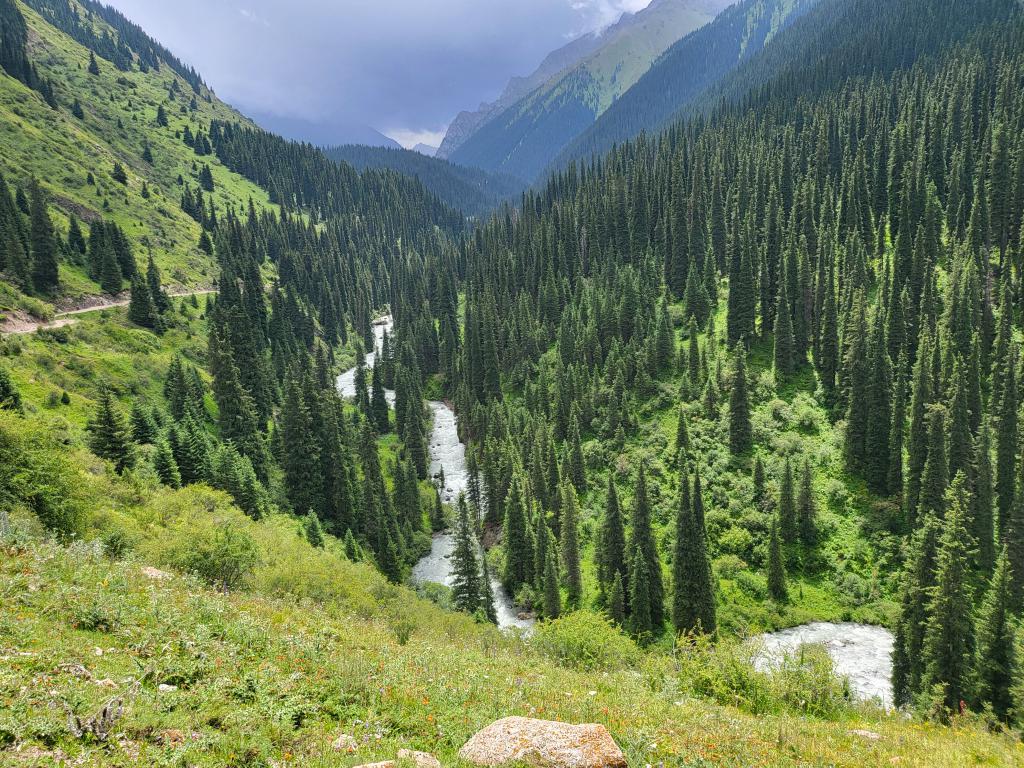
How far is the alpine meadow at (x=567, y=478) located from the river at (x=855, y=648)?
511mm

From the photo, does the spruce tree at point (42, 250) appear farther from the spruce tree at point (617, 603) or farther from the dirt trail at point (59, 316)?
the spruce tree at point (617, 603)

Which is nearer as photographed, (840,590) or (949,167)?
(840,590)

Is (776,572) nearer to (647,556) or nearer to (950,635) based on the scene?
(647,556)

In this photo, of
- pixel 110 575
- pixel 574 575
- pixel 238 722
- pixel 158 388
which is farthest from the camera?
pixel 158 388

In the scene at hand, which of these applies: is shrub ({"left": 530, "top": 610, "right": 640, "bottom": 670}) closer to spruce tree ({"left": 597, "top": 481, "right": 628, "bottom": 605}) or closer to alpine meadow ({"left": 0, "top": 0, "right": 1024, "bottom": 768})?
alpine meadow ({"left": 0, "top": 0, "right": 1024, "bottom": 768})

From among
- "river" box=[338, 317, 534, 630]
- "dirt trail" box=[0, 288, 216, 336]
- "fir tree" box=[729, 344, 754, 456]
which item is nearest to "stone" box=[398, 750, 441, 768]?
"river" box=[338, 317, 534, 630]

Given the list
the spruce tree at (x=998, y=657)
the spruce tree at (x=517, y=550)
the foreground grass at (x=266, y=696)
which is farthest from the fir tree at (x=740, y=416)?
the foreground grass at (x=266, y=696)

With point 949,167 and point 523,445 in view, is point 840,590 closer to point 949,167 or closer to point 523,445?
point 523,445

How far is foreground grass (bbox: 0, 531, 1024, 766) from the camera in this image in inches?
473

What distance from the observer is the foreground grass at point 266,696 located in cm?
1202

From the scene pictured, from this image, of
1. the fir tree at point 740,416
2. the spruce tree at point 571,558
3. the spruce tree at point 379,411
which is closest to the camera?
the spruce tree at point 571,558

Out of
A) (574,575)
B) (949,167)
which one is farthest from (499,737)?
(949,167)

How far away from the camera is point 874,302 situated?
383 feet

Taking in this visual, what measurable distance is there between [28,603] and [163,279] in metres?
151
